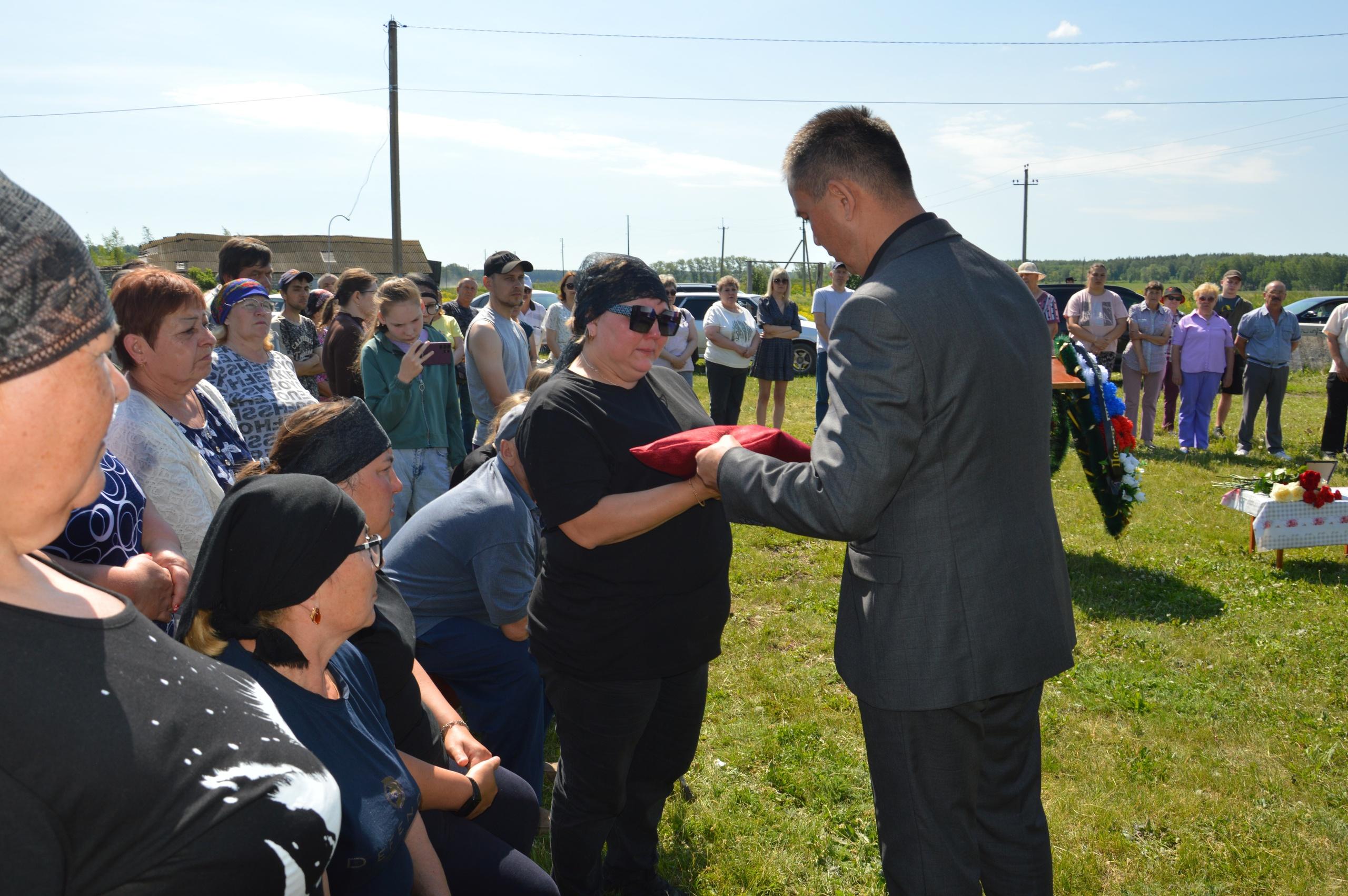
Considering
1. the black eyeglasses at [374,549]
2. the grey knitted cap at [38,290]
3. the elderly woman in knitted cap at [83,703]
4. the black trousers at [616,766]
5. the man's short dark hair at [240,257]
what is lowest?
the black trousers at [616,766]

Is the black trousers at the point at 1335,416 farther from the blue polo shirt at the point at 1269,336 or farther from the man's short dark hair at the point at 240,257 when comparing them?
the man's short dark hair at the point at 240,257

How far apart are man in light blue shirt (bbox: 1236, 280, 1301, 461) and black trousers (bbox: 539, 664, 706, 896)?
10.1m

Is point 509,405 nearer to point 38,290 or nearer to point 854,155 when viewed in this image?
point 854,155

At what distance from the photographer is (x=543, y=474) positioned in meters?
2.62

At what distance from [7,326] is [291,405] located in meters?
3.38

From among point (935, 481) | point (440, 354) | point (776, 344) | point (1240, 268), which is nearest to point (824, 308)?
point (776, 344)

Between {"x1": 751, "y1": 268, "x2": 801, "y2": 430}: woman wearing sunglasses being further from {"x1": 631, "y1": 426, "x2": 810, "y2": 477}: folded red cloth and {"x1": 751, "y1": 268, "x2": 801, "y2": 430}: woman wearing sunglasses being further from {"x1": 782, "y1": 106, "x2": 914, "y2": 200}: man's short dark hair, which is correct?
{"x1": 782, "y1": 106, "x2": 914, "y2": 200}: man's short dark hair

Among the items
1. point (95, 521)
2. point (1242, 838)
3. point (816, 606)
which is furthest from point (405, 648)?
point (816, 606)

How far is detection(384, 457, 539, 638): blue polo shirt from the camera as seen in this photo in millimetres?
3301

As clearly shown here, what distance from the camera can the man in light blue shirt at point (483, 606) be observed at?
10.9 ft

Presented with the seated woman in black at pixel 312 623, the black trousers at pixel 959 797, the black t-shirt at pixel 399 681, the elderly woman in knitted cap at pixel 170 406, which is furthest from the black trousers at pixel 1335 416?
the seated woman in black at pixel 312 623

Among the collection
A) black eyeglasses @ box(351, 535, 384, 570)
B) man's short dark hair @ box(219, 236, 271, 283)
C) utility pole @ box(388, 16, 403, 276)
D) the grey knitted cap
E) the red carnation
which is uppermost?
utility pole @ box(388, 16, 403, 276)

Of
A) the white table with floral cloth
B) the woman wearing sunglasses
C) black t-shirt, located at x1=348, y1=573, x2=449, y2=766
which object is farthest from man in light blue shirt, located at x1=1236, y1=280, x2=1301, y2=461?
black t-shirt, located at x1=348, y1=573, x2=449, y2=766

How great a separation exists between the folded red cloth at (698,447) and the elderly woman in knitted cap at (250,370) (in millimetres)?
2167
